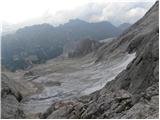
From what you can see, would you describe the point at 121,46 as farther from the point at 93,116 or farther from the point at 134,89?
the point at 93,116

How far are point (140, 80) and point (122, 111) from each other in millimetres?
11760

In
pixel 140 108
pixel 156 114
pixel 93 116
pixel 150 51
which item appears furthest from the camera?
pixel 150 51

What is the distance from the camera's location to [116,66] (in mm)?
84750

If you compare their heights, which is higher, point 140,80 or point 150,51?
point 150,51

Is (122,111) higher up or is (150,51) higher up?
(150,51)

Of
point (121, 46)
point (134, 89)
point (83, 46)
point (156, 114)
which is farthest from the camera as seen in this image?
point (83, 46)

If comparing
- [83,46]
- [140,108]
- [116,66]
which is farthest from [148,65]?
[83,46]

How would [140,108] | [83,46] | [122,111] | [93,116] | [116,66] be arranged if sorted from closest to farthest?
[140,108] → [122,111] → [93,116] → [116,66] → [83,46]

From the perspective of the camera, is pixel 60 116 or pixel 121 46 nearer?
pixel 60 116

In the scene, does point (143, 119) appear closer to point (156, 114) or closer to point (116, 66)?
point (156, 114)

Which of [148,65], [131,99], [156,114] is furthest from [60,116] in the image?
[156,114]

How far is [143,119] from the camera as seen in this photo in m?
17.1

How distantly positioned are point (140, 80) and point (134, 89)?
1.27 meters

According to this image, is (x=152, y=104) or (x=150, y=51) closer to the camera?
(x=152, y=104)
